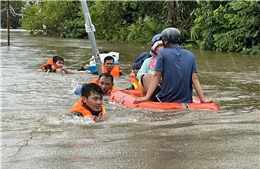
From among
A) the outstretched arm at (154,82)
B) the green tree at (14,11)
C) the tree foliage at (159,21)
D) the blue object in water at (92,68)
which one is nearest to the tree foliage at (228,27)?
the tree foliage at (159,21)

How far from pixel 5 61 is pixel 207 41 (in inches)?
429

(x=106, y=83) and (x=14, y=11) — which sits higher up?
(x=106, y=83)

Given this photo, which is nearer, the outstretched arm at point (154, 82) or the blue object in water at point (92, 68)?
the outstretched arm at point (154, 82)

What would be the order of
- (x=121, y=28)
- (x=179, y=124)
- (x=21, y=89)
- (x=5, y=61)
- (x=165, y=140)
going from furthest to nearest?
(x=121, y=28) → (x=5, y=61) → (x=21, y=89) → (x=179, y=124) → (x=165, y=140)

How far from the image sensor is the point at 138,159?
3.63 m

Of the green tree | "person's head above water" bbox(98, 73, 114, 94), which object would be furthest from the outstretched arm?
the green tree

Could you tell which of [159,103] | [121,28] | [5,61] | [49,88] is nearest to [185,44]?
[121,28]

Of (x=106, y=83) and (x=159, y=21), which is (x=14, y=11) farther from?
(x=106, y=83)

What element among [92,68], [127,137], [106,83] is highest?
[127,137]

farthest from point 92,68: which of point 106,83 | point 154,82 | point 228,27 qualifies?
point 228,27

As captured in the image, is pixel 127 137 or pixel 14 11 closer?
pixel 127 137

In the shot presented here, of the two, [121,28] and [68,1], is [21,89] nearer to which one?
[121,28]

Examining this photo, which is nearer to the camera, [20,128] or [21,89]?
[20,128]

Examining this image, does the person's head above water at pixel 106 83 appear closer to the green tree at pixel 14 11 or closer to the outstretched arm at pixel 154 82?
the outstretched arm at pixel 154 82
